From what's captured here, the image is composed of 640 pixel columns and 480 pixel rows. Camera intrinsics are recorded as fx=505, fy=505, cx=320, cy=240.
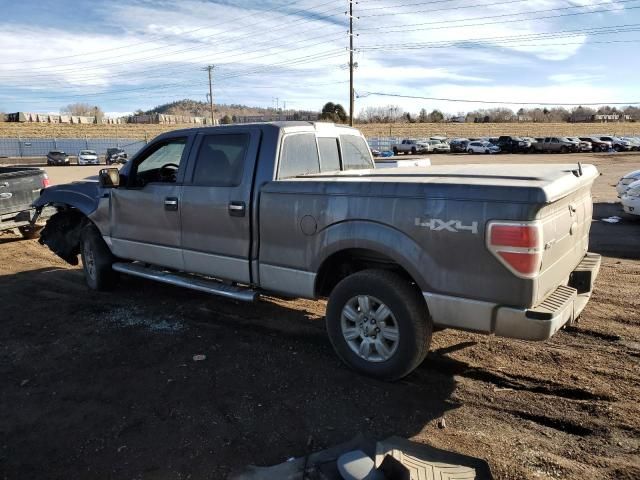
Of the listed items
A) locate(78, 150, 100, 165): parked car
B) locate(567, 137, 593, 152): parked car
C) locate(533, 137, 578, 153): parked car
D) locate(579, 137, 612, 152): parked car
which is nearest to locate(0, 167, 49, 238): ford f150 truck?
locate(78, 150, 100, 165): parked car

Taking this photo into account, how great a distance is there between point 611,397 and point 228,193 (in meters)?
3.53


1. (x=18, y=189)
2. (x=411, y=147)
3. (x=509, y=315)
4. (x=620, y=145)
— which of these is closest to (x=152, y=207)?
(x=509, y=315)

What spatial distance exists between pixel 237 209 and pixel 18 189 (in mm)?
6561

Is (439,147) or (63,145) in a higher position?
(63,145)

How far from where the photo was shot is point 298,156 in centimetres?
491

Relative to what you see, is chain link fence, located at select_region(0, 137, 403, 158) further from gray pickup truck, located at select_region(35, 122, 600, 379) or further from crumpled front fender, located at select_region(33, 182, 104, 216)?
gray pickup truck, located at select_region(35, 122, 600, 379)

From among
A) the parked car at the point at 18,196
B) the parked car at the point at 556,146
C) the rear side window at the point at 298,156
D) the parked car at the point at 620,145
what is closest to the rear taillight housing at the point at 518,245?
the rear side window at the point at 298,156

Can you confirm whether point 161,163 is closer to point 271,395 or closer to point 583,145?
point 271,395

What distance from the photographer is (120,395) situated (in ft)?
12.7

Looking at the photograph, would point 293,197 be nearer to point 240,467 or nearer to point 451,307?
point 451,307

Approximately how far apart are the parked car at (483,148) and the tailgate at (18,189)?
45.8 meters

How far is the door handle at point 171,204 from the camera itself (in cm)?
527

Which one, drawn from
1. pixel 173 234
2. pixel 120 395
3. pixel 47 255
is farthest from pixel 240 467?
pixel 47 255

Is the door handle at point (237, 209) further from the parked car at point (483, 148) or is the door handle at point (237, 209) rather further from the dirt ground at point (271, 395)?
Result: the parked car at point (483, 148)
